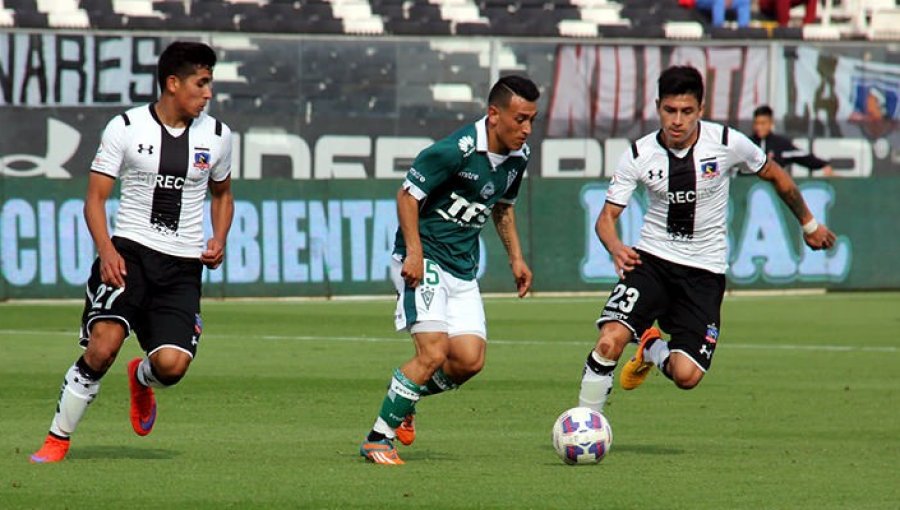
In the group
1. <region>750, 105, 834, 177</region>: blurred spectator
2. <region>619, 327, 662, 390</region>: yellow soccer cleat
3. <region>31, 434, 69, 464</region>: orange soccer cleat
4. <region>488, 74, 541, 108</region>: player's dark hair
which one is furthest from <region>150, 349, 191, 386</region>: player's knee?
<region>750, 105, 834, 177</region>: blurred spectator

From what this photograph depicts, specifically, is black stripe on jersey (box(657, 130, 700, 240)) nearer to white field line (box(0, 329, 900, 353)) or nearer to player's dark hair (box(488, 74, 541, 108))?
player's dark hair (box(488, 74, 541, 108))

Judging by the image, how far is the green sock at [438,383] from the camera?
9516 mm

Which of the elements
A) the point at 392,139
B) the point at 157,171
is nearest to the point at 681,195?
the point at 157,171

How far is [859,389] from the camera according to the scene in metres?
13.5

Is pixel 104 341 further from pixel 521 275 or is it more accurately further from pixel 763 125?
pixel 763 125

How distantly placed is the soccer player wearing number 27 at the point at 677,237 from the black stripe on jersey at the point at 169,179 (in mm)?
2492

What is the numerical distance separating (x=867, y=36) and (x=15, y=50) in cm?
1516

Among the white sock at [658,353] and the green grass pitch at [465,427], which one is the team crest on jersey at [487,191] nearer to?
the green grass pitch at [465,427]

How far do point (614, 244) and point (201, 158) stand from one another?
2.39m

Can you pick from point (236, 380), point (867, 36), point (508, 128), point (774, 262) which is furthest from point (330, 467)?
point (867, 36)

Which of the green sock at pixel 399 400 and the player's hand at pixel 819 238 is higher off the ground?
the player's hand at pixel 819 238

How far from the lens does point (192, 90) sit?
914 centimetres

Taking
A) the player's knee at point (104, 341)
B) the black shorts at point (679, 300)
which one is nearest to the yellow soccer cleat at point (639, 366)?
the black shorts at point (679, 300)

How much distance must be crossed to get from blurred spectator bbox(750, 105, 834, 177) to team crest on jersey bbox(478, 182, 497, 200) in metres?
13.7
